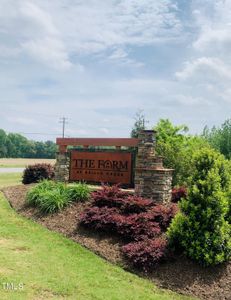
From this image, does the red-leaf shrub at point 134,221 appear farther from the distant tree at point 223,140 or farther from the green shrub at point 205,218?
the distant tree at point 223,140

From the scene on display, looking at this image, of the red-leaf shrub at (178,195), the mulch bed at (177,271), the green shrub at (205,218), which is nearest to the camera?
the mulch bed at (177,271)

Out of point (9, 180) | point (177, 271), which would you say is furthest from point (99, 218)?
point (9, 180)

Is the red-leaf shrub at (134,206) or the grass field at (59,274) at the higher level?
the red-leaf shrub at (134,206)

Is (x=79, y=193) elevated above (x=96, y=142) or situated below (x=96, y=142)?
below

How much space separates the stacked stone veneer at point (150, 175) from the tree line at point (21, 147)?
7729cm

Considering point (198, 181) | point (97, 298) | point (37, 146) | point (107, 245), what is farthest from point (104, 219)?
point (37, 146)

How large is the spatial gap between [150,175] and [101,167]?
83.4 inches

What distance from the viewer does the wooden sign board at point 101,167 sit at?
34.1 ft

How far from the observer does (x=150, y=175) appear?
9188 mm

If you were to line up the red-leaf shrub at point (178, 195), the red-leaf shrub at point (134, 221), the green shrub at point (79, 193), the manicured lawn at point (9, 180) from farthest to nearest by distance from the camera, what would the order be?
the manicured lawn at point (9, 180)
the red-leaf shrub at point (178, 195)
the green shrub at point (79, 193)
the red-leaf shrub at point (134, 221)

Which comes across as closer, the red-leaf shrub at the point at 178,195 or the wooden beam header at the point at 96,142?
the red-leaf shrub at the point at 178,195

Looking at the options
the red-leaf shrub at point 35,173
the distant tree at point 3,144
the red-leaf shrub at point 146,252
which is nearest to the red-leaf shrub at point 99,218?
the red-leaf shrub at point 146,252

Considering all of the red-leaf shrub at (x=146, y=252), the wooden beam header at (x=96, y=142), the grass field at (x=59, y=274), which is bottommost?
the grass field at (x=59, y=274)

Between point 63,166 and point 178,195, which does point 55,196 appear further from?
point 178,195
